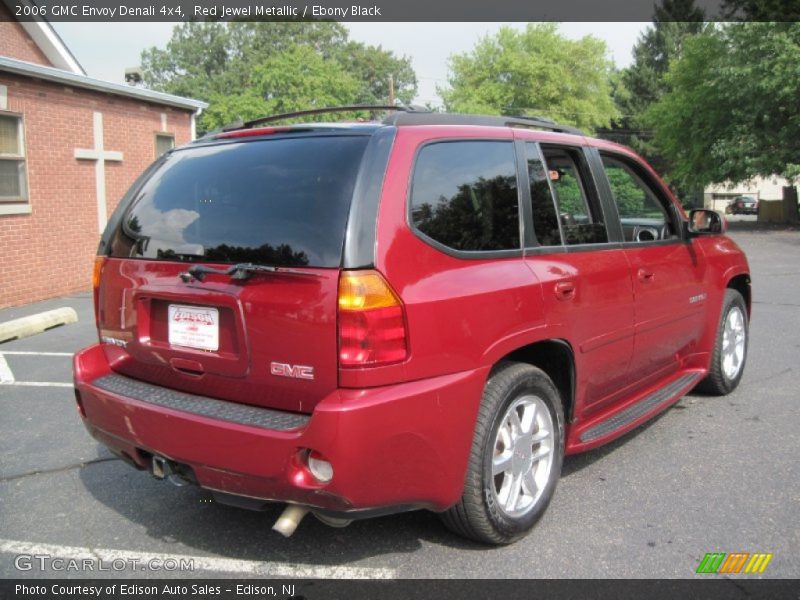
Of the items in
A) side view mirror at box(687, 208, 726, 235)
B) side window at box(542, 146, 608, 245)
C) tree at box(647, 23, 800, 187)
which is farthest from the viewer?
tree at box(647, 23, 800, 187)

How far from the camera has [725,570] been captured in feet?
9.41

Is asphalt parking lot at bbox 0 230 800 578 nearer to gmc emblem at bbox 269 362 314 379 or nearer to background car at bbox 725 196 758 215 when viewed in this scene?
gmc emblem at bbox 269 362 314 379

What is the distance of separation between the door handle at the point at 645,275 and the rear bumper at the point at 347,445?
161 cm

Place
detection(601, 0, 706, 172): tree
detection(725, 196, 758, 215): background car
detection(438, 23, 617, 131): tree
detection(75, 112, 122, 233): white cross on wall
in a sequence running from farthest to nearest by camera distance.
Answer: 1. detection(601, 0, 706, 172): tree
2. detection(438, 23, 617, 131): tree
3. detection(725, 196, 758, 215): background car
4. detection(75, 112, 122, 233): white cross on wall

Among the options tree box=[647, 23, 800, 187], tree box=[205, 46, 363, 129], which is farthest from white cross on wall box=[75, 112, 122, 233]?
tree box=[205, 46, 363, 129]

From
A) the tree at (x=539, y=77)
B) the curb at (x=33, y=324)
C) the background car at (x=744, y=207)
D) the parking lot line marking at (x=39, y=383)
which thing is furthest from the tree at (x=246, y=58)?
the parking lot line marking at (x=39, y=383)

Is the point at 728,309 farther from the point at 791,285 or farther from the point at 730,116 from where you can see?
the point at 730,116

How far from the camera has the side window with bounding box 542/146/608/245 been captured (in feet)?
11.7

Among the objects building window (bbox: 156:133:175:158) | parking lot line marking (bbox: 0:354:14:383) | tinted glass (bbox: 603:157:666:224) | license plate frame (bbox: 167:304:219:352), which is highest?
building window (bbox: 156:133:175:158)

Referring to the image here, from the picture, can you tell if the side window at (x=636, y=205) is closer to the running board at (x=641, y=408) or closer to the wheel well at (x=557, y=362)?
the running board at (x=641, y=408)

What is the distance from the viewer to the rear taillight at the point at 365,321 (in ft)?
8.13

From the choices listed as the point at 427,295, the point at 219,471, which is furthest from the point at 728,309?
the point at 219,471

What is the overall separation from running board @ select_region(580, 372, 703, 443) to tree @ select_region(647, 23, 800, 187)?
77.2ft

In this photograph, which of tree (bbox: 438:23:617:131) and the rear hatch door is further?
tree (bbox: 438:23:617:131)
